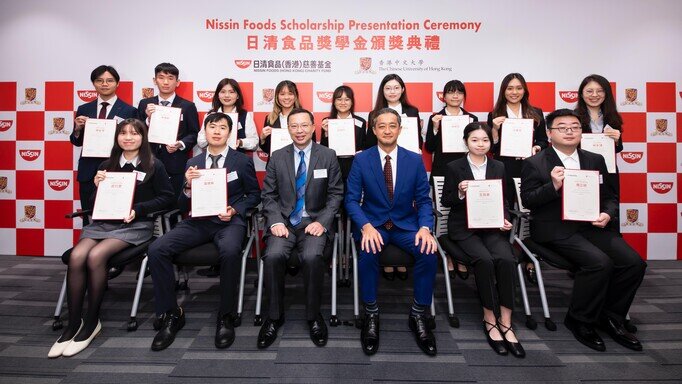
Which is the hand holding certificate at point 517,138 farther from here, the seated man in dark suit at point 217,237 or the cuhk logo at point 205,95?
the cuhk logo at point 205,95

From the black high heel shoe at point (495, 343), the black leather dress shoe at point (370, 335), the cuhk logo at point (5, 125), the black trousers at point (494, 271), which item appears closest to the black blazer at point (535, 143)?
the black trousers at point (494, 271)

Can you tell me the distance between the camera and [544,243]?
8.57 ft

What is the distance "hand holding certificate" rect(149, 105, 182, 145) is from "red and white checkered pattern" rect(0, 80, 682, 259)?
0.73 metres

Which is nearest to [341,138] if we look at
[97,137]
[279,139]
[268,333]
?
[279,139]

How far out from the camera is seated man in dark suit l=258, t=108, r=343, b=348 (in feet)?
7.84

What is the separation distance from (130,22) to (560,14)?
4905mm

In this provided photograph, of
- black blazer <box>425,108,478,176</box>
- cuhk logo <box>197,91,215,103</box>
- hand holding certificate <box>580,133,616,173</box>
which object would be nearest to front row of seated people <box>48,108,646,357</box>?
hand holding certificate <box>580,133,616,173</box>

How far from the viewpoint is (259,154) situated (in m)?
4.11

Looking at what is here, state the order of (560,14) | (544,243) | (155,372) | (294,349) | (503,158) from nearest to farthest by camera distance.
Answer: (155,372), (294,349), (544,243), (503,158), (560,14)

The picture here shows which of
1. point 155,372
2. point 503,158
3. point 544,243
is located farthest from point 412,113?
point 155,372

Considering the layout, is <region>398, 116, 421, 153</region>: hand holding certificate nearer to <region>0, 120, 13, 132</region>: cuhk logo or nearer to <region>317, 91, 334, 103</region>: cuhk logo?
<region>317, 91, 334, 103</region>: cuhk logo

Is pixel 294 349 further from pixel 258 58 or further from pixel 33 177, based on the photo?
pixel 33 177

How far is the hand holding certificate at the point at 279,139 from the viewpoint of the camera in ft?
10.5

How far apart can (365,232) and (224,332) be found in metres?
1.16
